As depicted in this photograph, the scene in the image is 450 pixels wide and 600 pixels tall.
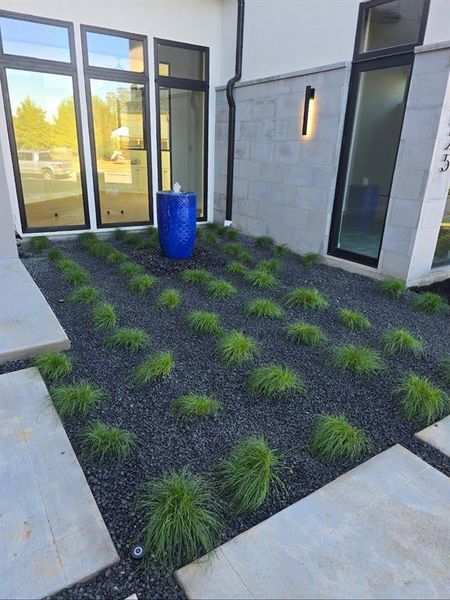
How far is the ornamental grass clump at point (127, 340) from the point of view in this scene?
2.90m

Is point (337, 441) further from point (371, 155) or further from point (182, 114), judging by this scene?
point (182, 114)

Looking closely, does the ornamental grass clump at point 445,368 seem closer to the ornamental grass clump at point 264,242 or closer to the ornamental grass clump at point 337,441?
the ornamental grass clump at point 337,441

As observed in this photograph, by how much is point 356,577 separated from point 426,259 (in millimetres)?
3820

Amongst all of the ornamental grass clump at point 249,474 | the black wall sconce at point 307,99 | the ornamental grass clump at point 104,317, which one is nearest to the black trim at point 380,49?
the black wall sconce at point 307,99

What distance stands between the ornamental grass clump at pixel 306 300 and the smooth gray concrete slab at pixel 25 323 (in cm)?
207

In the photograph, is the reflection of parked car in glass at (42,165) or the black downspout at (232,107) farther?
the black downspout at (232,107)

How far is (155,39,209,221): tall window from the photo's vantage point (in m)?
6.17

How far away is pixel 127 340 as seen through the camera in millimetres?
2922

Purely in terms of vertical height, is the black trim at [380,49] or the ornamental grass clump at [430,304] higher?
the black trim at [380,49]

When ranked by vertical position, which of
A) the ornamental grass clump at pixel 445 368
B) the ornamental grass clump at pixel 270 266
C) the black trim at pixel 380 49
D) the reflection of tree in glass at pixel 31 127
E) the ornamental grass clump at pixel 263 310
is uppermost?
the black trim at pixel 380 49

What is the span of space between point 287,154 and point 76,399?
447 cm

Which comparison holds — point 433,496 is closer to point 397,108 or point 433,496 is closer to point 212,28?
point 397,108

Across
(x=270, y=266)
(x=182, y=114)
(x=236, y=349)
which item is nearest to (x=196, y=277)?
(x=270, y=266)

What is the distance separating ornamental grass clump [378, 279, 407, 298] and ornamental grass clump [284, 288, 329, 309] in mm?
762
